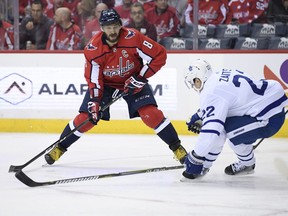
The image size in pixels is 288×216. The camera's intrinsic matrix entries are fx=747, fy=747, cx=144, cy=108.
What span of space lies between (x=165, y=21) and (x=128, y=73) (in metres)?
1.80

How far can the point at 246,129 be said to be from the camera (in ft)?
13.8

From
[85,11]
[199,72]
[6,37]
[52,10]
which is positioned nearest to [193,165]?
[199,72]

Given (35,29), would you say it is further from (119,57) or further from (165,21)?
(119,57)

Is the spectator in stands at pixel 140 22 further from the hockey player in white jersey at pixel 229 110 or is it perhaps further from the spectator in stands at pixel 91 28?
the hockey player in white jersey at pixel 229 110

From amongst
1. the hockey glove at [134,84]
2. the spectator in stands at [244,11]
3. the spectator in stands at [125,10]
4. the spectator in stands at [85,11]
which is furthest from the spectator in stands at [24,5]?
the hockey glove at [134,84]

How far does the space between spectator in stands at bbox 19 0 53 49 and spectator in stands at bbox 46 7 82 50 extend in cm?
6

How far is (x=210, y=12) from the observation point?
6.53 meters

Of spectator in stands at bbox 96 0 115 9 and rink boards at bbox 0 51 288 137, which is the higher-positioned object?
spectator in stands at bbox 96 0 115 9

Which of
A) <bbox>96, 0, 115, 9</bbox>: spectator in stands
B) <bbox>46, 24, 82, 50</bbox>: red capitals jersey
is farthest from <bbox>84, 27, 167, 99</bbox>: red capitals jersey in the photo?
<bbox>46, 24, 82, 50</bbox>: red capitals jersey

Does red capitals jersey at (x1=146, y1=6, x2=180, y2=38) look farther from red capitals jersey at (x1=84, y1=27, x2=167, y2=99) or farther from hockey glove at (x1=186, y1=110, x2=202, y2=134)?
hockey glove at (x1=186, y1=110, x2=202, y2=134)

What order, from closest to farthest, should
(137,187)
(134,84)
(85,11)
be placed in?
(137,187), (134,84), (85,11)

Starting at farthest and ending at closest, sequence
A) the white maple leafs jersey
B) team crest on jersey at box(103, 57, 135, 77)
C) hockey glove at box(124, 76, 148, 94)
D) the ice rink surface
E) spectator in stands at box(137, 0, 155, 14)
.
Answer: spectator in stands at box(137, 0, 155, 14) < team crest on jersey at box(103, 57, 135, 77) < hockey glove at box(124, 76, 148, 94) < the white maple leafs jersey < the ice rink surface

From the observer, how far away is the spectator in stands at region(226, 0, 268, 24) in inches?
254

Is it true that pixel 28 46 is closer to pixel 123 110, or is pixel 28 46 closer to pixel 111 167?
pixel 123 110
